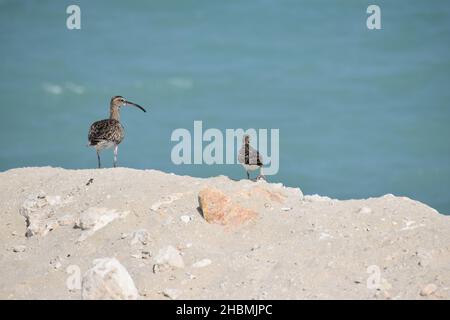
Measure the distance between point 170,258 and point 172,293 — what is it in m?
0.82

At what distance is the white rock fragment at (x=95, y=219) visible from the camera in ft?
56.1

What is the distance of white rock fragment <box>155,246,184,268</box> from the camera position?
15.6m

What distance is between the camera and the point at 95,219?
17.2 meters

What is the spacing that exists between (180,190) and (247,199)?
130 cm

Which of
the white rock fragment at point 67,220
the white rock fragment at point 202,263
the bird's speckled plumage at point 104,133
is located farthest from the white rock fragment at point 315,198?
the bird's speckled plumage at point 104,133

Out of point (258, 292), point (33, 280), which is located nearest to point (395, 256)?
point (258, 292)

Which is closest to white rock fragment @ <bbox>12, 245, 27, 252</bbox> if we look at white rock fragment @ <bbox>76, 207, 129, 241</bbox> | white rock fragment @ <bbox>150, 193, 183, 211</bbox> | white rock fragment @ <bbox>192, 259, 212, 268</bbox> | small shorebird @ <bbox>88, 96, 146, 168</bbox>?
white rock fragment @ <bbox>76, 207, 129, 241</bbox>

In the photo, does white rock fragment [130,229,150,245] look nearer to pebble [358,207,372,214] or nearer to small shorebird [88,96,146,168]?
pebble [358,207,372,214]

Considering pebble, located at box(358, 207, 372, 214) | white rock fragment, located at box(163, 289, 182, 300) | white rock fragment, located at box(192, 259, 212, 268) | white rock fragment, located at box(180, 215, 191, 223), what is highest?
pebble, located at box(358, 207, 372, 214)

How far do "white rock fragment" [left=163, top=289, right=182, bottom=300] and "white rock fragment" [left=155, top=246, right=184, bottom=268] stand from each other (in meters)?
0.67

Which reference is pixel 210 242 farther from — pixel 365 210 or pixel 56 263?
pixel 365 210

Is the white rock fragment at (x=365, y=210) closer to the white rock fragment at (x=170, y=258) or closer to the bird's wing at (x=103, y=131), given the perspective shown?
the white rock fragment at (x=170, y=258)

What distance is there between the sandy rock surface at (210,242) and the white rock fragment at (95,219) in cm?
2

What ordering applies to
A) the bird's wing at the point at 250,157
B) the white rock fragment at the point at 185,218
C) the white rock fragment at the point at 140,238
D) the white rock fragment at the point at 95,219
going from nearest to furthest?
the white rock fragment at the point at 140,238
the white rock fragment at the point at 185,218
the white rock fragment at the point at 95,219
the bird's wing at the point at 250,157
